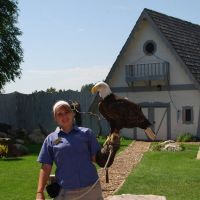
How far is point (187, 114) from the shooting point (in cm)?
2272

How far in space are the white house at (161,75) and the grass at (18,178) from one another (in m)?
8.84

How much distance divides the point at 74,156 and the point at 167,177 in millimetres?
7335

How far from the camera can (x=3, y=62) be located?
2564 centimetres

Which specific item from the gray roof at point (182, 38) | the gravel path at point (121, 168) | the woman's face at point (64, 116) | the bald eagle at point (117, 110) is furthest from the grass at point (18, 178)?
the gray roof at point (182, 38)

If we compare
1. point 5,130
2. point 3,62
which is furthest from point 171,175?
point 3,62

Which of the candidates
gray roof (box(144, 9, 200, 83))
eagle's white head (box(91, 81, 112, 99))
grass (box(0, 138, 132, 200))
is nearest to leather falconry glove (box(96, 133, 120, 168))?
eagle's white head (box(91, 81, 112, 99))

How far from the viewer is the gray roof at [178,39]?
22.4 metres

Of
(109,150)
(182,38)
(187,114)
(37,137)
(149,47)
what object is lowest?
(37,137)

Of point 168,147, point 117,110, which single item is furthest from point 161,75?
point 117,110

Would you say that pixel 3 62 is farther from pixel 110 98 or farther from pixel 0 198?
pixel 110 98

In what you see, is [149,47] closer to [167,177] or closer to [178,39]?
[178,39]

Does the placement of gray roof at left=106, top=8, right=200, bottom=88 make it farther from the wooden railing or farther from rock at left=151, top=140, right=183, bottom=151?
rock at left=151, top=140, right=183, bottom=151

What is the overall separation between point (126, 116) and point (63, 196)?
1.05 m

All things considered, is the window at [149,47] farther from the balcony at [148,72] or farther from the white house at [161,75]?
the balcony at [148,72]
